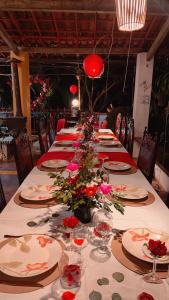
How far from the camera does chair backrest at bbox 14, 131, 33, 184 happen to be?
2092mm

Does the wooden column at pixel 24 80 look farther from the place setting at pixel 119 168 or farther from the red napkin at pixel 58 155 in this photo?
the place setting at pixel 119 168

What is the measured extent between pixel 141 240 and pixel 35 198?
0.65 meters

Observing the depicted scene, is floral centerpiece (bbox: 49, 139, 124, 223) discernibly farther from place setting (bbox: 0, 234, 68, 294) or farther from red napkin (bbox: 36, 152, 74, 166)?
red napkin (bbox: 36, 152, 74, 166)

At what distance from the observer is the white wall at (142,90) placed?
19.5ft

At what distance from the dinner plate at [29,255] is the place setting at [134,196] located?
0.52 meters

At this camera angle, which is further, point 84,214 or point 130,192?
point 130,192

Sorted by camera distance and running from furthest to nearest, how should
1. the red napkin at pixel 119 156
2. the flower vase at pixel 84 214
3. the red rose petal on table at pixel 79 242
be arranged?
the red napkin at pixel 119 156 < the flower vase at pixel 84 214 < the red rose petal on table at pixel 79 242

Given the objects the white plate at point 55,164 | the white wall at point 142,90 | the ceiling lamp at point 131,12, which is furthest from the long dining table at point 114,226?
the white wall at point 142,90

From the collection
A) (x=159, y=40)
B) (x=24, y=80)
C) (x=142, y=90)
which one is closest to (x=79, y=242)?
(x=159, y=40)

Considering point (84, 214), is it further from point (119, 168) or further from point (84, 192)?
point (119, 168)

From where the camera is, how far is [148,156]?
7.59ft

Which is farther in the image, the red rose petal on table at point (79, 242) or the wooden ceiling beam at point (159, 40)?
the wooden ceiling beam at point (159, 40)

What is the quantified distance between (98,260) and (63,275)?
0.19 meters

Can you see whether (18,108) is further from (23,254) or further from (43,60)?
(23,254)
